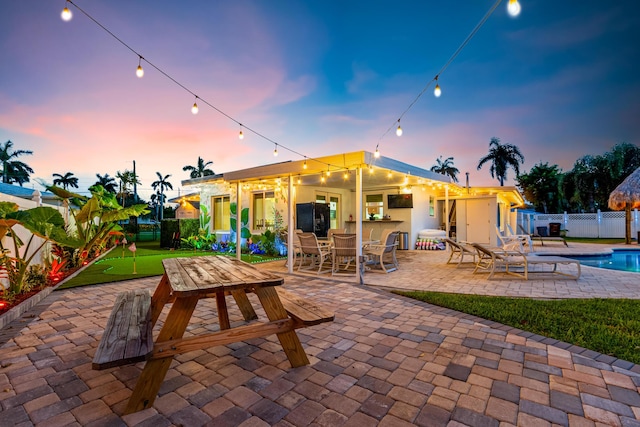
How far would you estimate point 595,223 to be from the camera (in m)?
19.3

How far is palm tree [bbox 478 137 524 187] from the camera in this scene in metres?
30.7

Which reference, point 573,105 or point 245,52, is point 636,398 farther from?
point 573,105

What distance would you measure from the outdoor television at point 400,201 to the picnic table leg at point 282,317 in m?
10.5

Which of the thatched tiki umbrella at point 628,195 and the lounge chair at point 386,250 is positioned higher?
the thatched tiki umbrella at point 628,195

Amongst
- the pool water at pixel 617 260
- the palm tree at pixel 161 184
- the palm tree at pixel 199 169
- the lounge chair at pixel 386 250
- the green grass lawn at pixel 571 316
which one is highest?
the palm tree at pixel 199 169

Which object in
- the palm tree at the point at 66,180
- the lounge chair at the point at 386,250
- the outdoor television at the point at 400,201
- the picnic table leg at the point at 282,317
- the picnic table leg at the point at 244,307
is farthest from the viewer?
the palm tree at the point at 66,180

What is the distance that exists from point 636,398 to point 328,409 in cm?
206

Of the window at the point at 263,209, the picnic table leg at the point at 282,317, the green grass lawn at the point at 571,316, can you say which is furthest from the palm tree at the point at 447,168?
the picnic table leg at the point at 282,317

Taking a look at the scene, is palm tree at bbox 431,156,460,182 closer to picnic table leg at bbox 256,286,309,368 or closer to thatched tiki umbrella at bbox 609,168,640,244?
thatched tiki umbrella at bbox 609,168,640,244

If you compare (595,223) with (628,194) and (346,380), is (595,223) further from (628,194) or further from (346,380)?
(346,380)

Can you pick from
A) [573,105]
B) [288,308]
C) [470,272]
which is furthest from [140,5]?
[573,105]

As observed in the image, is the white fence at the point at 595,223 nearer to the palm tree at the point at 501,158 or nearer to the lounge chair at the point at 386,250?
the palm tree at the point at 501,158

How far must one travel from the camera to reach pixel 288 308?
8.17 feet

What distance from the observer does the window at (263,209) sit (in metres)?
11.8
